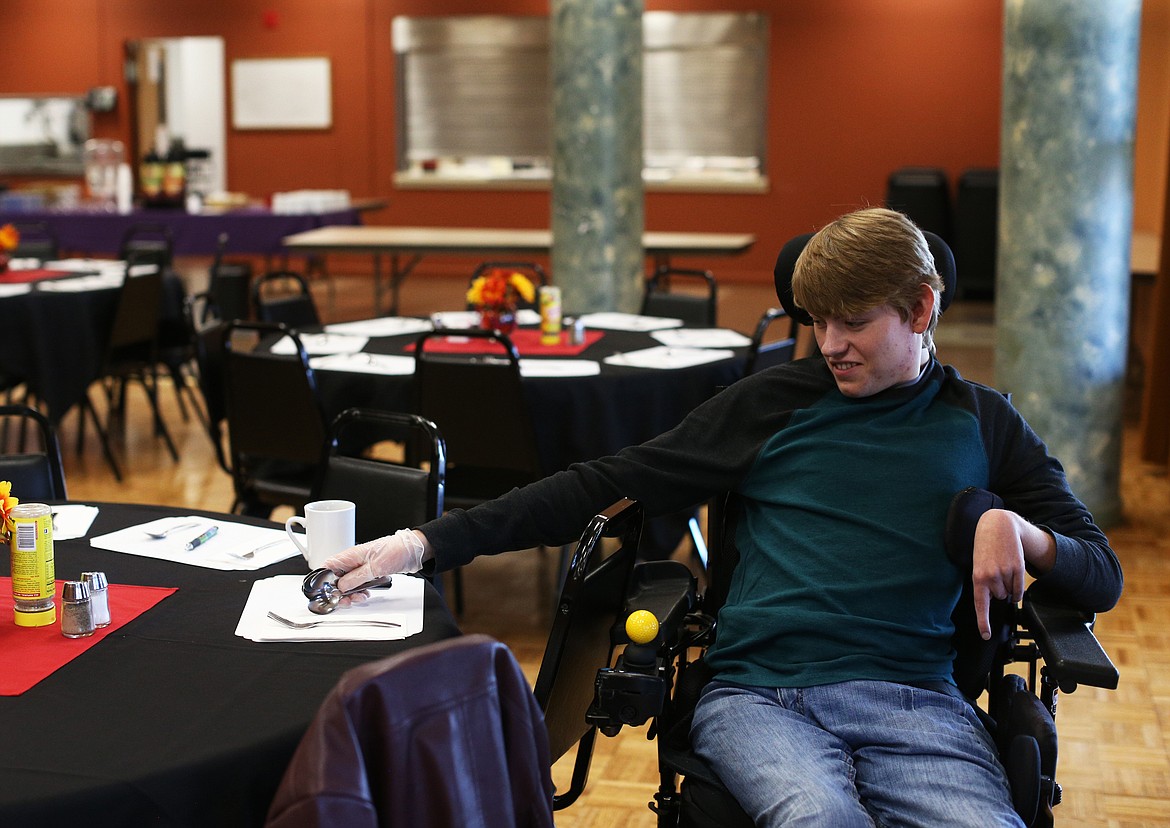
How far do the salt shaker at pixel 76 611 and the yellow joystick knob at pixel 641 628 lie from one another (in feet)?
2.43

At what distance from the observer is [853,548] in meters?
1.96

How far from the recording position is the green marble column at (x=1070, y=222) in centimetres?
473

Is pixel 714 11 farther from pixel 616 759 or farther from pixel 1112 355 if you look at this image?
pixel 616 759

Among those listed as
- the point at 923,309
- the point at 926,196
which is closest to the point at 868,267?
the point at 923,309

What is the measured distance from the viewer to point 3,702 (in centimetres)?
159

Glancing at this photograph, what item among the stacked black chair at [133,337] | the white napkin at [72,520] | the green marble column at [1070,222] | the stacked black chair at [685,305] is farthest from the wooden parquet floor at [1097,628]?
the stacked black chair at [685,305]

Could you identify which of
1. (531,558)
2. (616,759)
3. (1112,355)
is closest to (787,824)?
(616,759)

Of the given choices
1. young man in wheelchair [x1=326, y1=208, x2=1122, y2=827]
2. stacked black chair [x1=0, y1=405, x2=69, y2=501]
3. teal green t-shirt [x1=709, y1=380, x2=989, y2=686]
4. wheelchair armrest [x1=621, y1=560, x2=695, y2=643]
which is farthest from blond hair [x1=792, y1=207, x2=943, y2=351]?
stacked black chair [x1=0, y1=405, x2=69, y2=501]

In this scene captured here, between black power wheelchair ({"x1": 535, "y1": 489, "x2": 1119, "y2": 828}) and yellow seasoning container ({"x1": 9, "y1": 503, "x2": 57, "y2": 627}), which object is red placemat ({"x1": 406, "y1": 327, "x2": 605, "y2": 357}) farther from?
yellow seasoning container ({"x1": 9, "y1": 503, "x2": 57, "y2": 627})

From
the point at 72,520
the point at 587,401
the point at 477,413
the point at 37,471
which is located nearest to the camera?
the point at 72,520

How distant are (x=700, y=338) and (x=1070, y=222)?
1393 millimetres

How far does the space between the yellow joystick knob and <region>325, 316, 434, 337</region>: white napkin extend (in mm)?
3028

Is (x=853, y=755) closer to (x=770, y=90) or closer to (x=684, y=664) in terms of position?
(x=684, y=664)

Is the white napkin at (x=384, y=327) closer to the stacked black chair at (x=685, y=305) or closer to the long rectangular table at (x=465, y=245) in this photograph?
the stacked black chair at (x=685, y=305)
